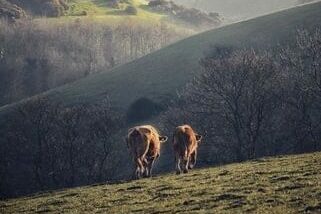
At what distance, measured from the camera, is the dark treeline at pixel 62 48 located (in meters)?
123

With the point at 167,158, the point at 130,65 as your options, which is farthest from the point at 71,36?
the point at 167,158

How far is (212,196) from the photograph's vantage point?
17719 mm

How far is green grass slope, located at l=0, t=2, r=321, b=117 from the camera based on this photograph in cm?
8005

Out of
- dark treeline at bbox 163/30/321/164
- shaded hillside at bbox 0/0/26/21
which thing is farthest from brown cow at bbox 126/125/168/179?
shaded hillside at bbox 0/0/26/21

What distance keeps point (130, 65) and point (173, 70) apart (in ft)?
41.1

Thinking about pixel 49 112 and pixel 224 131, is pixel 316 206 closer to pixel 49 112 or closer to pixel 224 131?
pixel 224 131

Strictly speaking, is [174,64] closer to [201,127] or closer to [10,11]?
[201,127]

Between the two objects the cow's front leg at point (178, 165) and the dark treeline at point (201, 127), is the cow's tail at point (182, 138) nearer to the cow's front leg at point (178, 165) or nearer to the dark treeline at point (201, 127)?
the cow's front leg at point (178, 165)

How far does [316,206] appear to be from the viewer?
45.5 feet

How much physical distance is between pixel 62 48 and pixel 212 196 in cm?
12976

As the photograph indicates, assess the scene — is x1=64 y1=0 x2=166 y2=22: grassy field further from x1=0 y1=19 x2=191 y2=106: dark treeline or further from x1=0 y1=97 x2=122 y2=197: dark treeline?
x1=0 y1=97 x2=122 y2=197: dark treeline

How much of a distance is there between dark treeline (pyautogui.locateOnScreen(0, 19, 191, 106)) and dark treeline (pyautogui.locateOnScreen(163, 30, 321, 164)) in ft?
217

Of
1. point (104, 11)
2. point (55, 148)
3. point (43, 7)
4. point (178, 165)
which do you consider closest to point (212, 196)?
point (178, 165)

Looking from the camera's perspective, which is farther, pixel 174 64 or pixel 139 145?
pixel 174 64
